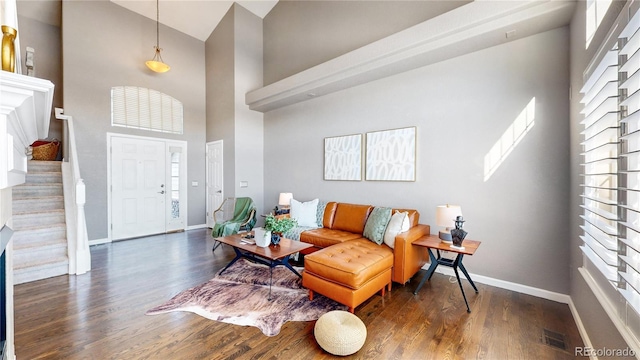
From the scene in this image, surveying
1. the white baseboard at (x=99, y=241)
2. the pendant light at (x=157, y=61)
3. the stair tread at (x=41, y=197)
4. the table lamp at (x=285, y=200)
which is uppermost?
the pendant light at (x=157, y=61)

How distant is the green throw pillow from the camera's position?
3.32m

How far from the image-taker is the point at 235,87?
5.60 m

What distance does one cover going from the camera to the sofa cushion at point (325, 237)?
3.59 m

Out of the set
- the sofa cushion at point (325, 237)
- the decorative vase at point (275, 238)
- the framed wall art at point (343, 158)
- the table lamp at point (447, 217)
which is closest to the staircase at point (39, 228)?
the decorative vase at point (275, 238)

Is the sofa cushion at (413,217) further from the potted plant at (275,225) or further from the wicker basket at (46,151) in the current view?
the wicker basket at (46,151)

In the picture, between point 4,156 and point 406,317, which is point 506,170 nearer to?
point 406,317

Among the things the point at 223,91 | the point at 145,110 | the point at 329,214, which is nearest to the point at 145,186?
the point at 145,110

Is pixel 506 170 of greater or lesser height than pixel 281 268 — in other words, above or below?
above

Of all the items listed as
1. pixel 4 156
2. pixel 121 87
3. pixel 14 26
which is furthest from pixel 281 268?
pixel 121 87

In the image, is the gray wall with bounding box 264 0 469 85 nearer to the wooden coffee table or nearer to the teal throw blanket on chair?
the teal throw blanket on chair

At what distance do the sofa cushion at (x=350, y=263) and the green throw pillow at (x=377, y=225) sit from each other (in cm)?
24

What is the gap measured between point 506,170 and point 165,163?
6.56 meters

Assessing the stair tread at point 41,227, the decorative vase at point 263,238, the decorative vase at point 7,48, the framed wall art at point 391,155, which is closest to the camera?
the decorative vase at point 7,48

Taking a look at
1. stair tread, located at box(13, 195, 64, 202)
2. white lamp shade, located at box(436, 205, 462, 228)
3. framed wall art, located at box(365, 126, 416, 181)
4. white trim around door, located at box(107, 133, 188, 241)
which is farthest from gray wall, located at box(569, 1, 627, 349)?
white trim around door, located at box(107, 133, 188, 241)
